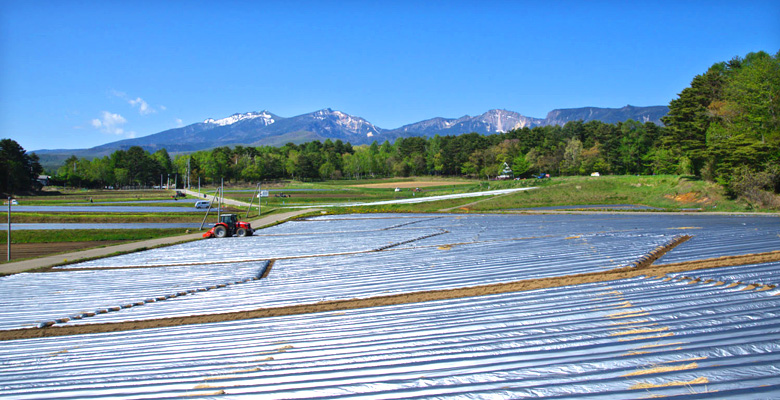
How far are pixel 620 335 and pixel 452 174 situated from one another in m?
156

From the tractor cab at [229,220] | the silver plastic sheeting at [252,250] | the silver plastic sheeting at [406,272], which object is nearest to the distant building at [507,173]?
the tractor cab at [229,220]

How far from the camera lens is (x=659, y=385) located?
4.15 meters

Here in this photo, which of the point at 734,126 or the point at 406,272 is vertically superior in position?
the point at 734,126

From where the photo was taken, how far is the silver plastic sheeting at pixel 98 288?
10570 mm

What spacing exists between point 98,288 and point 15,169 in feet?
389

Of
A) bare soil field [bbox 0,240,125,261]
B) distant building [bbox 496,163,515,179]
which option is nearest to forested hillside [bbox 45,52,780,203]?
distant building [bbox 496,163,515,179]

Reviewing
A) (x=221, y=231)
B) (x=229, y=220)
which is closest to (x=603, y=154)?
(x=229, y=220)

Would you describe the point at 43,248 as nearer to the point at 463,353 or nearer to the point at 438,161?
the point at 463,353

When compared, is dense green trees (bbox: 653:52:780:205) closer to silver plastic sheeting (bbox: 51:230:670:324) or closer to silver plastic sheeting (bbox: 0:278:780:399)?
silver plastic sheeting (bbox: 51:230:670:324)

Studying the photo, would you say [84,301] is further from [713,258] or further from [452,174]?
[452,174]

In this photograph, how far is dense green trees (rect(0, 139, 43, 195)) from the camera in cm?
9888

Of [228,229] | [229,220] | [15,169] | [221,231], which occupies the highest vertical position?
[15,169]

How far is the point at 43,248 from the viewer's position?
33.0 metres

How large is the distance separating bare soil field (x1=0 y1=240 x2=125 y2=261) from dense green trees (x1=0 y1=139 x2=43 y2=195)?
81258 mm
